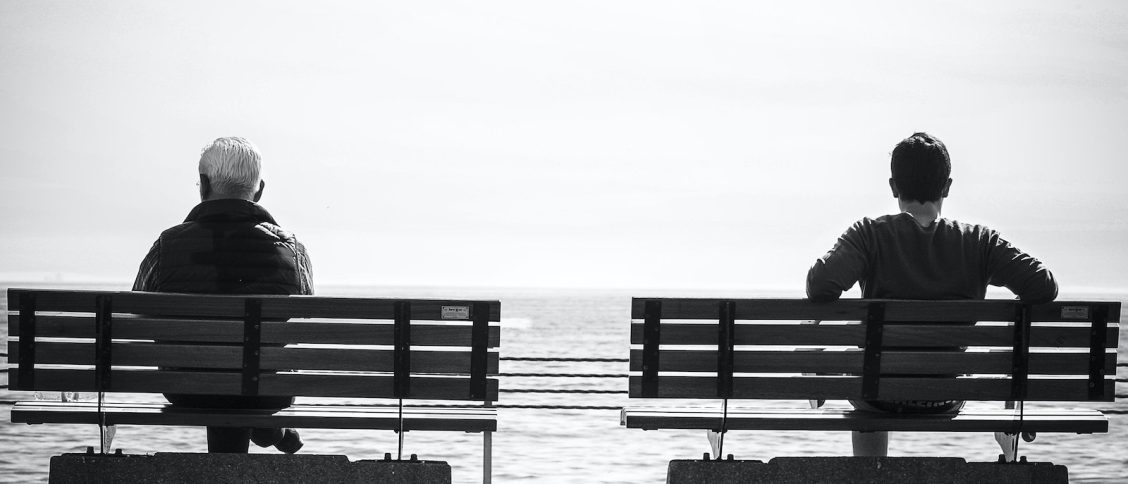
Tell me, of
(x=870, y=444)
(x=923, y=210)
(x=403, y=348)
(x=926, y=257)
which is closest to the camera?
(x=403, y=348)

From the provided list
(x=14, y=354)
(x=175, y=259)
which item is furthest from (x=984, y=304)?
(x=14, y=354)

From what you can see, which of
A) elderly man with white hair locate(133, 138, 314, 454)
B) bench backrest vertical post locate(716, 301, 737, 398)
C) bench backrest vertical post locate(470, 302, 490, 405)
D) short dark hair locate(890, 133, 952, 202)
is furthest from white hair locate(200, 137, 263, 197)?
short dark hair locate(890, 133, 952, 202)

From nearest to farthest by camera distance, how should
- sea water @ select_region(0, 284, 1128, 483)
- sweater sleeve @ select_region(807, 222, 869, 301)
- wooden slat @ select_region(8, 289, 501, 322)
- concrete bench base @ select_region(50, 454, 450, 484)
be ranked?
wooden slat @ select_region(8, 289, 501, 322) → sweater sleeve @ select_region(807, 222, 869, 301) → concrete bench base @ select_region(50, 454, 450, 484) → sea water @ select_region(0, 284, 1128, 483)

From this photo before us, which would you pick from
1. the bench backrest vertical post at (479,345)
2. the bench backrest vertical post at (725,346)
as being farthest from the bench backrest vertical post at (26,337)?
the bench backrest vertical post at (725,346)

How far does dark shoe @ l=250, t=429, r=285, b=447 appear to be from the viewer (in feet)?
17.3

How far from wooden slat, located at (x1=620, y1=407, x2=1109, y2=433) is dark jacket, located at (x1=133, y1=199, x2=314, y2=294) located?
1591 mm

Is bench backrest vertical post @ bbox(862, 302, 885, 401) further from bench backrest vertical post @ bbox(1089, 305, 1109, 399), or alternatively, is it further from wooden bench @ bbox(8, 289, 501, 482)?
wooden bench @ bbox(8, 289, 501, 482)

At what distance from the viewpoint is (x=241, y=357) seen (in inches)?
189

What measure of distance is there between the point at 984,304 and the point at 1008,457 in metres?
0.84

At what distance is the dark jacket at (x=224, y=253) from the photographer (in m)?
5.05

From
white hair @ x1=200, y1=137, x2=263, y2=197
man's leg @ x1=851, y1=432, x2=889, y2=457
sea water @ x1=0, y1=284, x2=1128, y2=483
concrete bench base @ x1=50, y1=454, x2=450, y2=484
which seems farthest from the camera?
sea water @ x1=0, y1=284, x2=1128, y2=483

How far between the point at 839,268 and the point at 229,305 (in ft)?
7.93

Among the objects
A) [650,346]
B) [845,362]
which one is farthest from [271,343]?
[845,362]

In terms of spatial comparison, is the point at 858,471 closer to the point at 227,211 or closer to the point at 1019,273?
the point at 1019,273
